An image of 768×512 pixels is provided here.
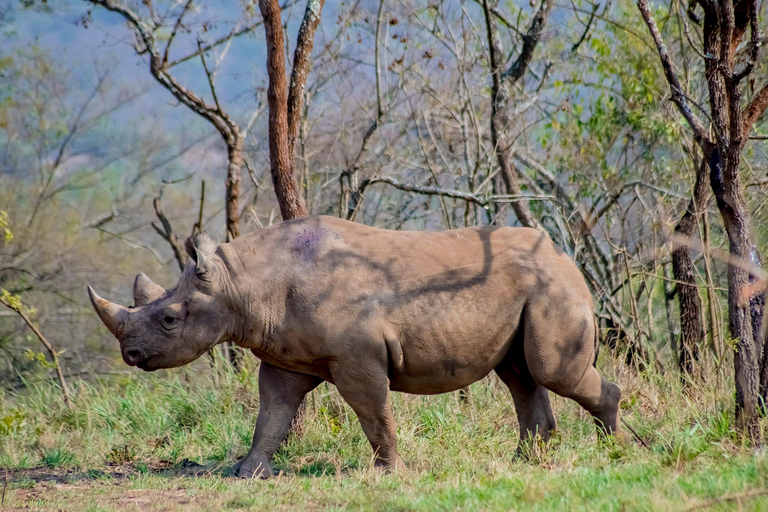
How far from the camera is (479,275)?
6500 millimetres

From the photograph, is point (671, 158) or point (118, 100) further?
point (118, 100)

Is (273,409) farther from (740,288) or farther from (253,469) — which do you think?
(740,288)

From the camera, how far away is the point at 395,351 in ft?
20.5

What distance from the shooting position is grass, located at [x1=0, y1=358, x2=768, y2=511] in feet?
15.8

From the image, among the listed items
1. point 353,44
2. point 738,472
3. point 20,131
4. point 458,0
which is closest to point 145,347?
point 738,472

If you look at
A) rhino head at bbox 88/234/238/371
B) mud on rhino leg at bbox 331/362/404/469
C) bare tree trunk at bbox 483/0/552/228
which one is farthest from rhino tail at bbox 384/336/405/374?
bare tree trunk at bbox 483/0/552/228

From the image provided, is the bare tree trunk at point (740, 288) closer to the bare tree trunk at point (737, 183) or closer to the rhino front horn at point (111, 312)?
the bare tree trunk at point (737, 183)

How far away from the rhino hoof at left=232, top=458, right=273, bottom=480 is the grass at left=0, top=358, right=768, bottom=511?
191 millimetres

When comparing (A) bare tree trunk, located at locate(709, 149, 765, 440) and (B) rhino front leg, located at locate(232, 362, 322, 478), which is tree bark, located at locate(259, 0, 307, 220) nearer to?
(B) rhino front leg, located at locate(232, 362, 322, 478)

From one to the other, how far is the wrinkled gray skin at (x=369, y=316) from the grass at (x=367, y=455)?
1.76 feet

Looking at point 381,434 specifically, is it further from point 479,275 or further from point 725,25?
point 725,25

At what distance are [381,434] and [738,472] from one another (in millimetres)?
2337

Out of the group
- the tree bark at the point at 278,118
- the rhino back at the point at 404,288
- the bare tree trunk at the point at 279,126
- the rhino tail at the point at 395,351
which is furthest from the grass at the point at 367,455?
the tree bark at the point at 278,118

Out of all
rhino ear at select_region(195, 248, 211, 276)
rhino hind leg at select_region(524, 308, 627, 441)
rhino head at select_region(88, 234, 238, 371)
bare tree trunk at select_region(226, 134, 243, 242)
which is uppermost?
bare tree trunk at select_region(226, 134, 243, 242)
